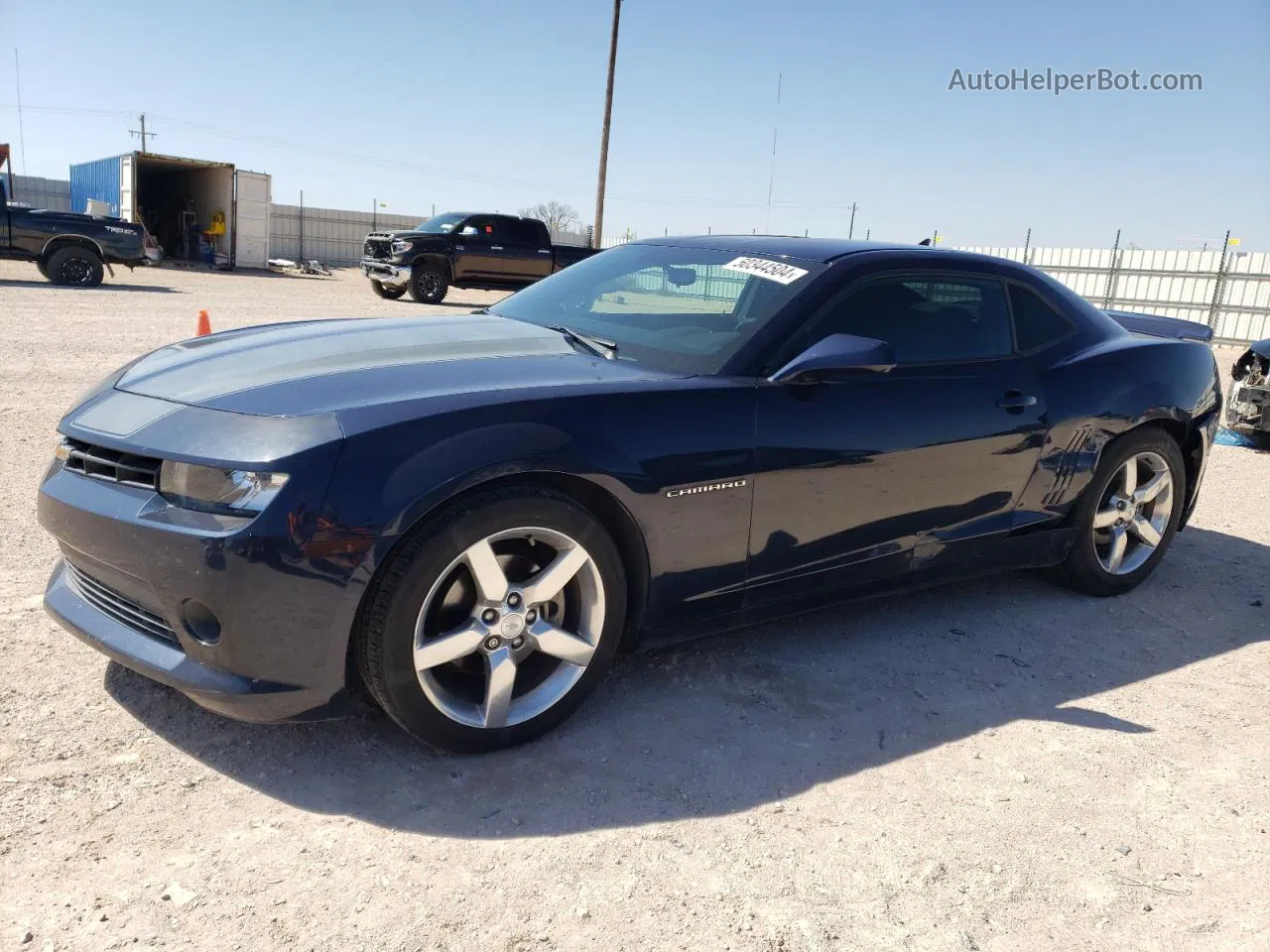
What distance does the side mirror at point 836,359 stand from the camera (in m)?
3.08

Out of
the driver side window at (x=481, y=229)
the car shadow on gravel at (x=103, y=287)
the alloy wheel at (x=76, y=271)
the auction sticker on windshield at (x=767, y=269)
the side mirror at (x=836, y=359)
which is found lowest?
the car shadow on gravel at (x=103, y=287)

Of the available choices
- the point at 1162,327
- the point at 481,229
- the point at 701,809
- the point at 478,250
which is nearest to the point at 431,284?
the point at 478,250

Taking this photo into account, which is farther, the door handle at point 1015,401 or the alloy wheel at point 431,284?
the alloy wheel at point 431,284

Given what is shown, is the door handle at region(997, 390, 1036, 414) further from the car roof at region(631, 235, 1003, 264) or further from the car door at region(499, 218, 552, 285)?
the car door at region(499, 218, 552, 285)

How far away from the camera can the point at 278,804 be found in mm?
2438

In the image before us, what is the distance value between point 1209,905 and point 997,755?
717mm

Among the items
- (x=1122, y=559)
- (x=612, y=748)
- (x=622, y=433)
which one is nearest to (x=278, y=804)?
(x=612, y=748)

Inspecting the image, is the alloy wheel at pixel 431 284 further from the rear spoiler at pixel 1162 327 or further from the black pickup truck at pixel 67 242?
the rear spoiler at pixel 1162 327

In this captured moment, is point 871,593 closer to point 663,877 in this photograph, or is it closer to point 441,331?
point 663,877

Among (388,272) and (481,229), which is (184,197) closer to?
(388,272)

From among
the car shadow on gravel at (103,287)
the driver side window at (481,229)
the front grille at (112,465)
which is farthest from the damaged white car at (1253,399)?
the car shadow on gravel at (103,287)

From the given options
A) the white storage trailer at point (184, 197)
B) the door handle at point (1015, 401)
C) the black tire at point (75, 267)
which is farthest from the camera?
the white storage trailer at point (184, 197)

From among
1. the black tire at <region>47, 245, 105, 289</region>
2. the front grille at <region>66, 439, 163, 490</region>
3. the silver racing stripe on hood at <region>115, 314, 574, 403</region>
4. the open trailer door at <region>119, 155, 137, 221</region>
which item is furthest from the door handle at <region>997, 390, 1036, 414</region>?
the open trailer door at <region>119, 155, 137, 221</region>

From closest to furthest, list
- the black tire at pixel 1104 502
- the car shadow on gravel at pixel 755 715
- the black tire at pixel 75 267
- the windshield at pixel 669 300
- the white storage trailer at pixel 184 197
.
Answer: the car shadow on gravel at pixel 755 715
the windshield at pixel 669 300
the black tire at pixel 1104 502
the black tire at pixel 75 267
the white storage trailer at pixel 184 197
